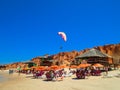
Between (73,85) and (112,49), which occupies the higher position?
(112,49)

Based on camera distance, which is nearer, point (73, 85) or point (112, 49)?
point (73, 85)

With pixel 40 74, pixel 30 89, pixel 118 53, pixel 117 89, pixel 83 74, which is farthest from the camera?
pixel 118 53

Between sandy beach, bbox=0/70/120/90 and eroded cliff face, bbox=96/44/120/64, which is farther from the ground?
eroded cliff face, bbox=96/44/120/64

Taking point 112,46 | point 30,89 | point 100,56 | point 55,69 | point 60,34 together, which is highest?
point 112,46

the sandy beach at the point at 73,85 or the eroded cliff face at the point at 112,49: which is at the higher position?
the eroded cliff face at the point at 112,49

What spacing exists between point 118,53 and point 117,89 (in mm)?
91431

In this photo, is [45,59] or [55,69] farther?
[45,59]

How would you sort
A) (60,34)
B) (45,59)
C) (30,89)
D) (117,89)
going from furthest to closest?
(45,59), (60,34), (30,89), (117,89)

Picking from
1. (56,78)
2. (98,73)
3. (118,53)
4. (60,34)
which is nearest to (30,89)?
(56,78)

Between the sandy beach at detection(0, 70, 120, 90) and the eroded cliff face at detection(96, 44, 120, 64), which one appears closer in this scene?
the sandy beach at detection(0, 70, 120, 90)

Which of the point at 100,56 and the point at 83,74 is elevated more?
the point at 100,56

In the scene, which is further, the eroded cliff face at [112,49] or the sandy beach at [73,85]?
the eroded cliff face at [112,49]

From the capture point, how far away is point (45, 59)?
59938 mm

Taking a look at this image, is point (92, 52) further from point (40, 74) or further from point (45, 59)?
point (45, 59)
